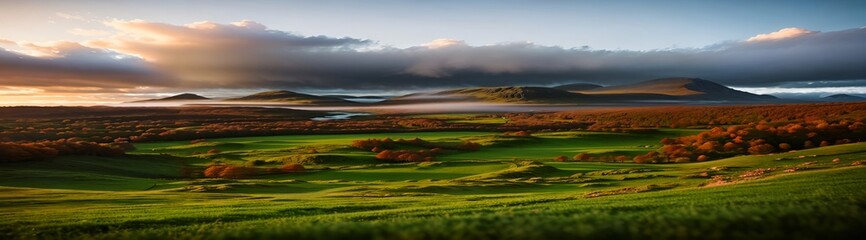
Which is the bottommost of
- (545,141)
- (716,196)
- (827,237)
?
(545,141)

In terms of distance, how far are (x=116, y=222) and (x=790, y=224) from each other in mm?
21958

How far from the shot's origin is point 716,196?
21.7 metres

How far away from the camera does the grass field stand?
12.5 metres

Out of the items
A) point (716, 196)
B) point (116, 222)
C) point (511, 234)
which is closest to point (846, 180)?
point (716, 196)

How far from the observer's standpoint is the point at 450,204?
26953mm

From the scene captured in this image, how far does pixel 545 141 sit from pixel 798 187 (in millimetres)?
87302

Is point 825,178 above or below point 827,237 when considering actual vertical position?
below

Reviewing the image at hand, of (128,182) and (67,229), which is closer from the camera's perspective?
(67,229)

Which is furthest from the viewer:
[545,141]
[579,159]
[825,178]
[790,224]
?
[545,141]

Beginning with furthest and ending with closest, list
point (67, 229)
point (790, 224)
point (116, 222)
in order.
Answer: point (116, 222), point (67, 229), point (790, 224)

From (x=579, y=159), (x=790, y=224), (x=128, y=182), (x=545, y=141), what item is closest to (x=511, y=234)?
(x=790, y=224)

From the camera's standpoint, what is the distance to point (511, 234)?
1187cm

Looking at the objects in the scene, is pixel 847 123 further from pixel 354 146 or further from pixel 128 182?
pixel 128 182

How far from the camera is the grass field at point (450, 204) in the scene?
12.5 meters
